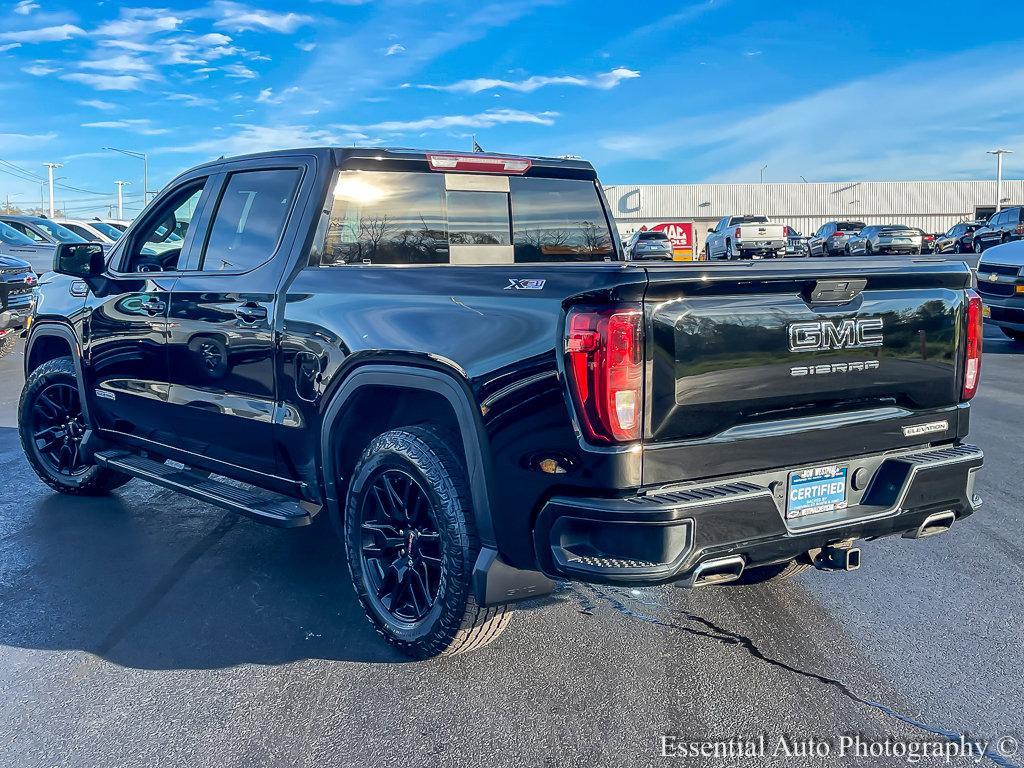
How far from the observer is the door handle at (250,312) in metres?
4.36

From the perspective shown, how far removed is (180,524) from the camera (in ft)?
18.9

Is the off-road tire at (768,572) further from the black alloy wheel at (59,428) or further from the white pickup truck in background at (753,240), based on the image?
the white pickup truck in background at (753,240)

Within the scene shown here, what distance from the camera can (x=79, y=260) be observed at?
5598mm

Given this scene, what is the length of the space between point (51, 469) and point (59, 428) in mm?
290

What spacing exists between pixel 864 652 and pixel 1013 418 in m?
5.87

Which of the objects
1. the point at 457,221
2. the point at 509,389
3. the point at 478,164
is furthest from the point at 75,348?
the point at 509,389

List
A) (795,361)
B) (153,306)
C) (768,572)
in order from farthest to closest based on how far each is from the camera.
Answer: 1. (153,306)
2. (768,572)
3. (795,361)

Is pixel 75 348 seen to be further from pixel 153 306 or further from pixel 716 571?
pixel 716 571

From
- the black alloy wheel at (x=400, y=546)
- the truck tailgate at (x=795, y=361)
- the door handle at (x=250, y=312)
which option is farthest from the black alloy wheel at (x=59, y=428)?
the truck tailgate at (x=795, y=361)

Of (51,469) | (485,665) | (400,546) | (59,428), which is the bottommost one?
(485,665)

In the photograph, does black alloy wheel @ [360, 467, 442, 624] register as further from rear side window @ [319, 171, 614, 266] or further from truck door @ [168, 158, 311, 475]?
rear side window @ [319, 171, 614, 266]

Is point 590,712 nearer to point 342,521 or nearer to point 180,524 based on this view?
point 342,521

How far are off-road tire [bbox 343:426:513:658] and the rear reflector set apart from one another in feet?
5.38

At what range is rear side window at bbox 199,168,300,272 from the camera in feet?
14.9
